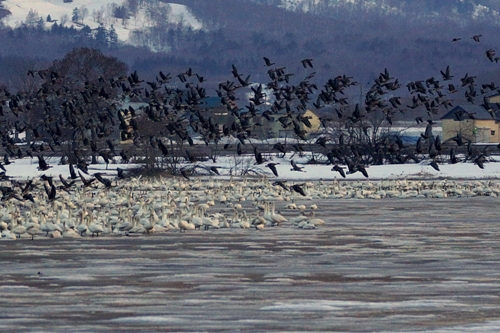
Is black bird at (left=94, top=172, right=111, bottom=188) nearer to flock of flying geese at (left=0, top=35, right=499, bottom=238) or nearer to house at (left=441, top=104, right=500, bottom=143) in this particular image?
flock of flying geese at (left=0, top=35, right=499, bottom=238)

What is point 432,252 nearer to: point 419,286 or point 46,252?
point 419,286

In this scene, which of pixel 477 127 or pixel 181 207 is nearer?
pixel 181 207

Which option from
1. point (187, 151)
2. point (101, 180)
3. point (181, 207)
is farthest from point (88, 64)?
point (101, 180)

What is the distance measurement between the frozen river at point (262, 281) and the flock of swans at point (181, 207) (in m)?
0.94

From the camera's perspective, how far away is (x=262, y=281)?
814 inches

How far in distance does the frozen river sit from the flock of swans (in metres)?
0.94

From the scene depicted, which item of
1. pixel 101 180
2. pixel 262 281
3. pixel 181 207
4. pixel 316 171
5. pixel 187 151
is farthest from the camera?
pixel 316 171

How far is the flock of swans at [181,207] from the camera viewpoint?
29359mm

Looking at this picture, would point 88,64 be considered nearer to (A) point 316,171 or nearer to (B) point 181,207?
(A) point 316,171

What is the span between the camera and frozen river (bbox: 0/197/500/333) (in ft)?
55.6

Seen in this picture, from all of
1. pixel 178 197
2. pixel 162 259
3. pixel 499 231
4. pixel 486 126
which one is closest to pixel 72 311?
pixel 162 259

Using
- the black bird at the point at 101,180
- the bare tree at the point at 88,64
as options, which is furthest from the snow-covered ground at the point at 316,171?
the black bird at the point at 101,180

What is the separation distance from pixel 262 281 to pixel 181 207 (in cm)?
1683

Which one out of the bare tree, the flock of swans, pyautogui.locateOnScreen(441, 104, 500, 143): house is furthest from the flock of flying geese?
pyautogui.locateOnScreen(441, 104, 500, 143): house
